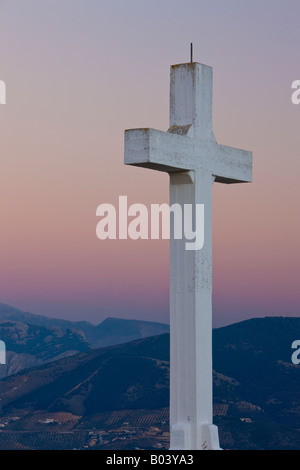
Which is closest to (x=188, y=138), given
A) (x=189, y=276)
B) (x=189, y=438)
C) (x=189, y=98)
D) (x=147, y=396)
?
(x=189, y=98)

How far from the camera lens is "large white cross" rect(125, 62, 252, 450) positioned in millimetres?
14578

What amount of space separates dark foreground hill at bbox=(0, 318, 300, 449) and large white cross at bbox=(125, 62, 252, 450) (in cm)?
7032

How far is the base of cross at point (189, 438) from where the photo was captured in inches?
568

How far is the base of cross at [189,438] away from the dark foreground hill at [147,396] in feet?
230

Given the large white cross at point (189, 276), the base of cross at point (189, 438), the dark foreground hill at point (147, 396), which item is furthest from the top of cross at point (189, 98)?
the dark foreground hill at point (147, 396)

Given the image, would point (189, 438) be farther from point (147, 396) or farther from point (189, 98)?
point (147, 396)

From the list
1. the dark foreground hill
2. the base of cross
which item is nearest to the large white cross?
the base of cross

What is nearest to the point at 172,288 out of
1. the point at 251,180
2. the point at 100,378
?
the point at 251,180

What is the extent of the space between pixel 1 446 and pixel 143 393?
1478cm

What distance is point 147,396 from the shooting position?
10806cm

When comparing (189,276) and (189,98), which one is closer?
(189,276)

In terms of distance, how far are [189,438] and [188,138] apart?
3.99 meters

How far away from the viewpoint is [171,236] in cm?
1469
